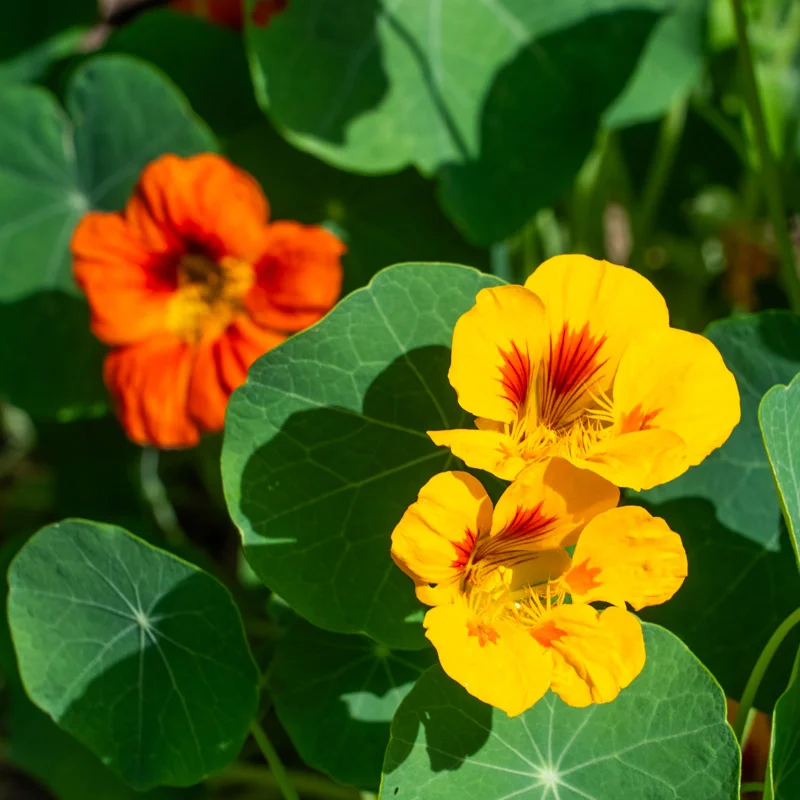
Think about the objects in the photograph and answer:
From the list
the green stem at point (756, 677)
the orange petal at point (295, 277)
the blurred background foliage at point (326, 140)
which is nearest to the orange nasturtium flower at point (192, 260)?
the orange petal at point (295, 277)

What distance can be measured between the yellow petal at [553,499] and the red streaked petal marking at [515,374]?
74 millimetres

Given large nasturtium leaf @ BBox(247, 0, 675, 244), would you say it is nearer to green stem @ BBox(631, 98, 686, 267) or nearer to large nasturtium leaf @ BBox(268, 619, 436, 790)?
green stem @ BBox(631, 98, 686, 267)

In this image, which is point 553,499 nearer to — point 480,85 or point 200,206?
point 200,206

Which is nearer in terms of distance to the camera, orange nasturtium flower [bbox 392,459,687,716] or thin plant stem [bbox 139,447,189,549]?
orange nasturtium flower [bbox 392,459,687,716]

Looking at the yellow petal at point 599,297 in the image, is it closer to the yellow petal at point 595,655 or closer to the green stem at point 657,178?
the yellow petal at point 595,655

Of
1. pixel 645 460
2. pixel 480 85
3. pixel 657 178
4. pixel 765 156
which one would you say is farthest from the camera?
pixel 657 178

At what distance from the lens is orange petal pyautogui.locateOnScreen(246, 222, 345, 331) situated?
1.04 meters

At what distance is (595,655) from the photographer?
25.5 inches

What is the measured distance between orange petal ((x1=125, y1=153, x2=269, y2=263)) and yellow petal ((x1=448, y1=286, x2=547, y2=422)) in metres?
Answer: 0.47

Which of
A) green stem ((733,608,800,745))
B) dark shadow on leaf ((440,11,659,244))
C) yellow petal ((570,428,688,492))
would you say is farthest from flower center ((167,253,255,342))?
green stem ((733,608,800,745))

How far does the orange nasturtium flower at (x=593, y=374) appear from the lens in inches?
25.7

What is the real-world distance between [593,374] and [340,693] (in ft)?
1.52

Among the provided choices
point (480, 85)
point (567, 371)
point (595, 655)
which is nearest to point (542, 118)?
point (480, 85)

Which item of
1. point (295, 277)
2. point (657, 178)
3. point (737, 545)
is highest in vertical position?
point (295, 277)
